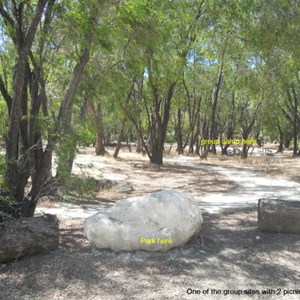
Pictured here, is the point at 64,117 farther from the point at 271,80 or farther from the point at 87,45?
the point at 271,80

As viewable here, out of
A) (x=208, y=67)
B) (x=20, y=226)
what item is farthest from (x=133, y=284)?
(x=208, y=67)

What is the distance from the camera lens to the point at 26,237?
17.7 ft

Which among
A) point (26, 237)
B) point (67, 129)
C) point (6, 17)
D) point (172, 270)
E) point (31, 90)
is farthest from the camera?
point (31, 90)

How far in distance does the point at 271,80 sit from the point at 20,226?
1238 cm

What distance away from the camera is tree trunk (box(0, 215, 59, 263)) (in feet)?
17.2

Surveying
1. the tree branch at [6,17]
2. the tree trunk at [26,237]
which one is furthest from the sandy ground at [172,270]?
the tree branch at [6,17]

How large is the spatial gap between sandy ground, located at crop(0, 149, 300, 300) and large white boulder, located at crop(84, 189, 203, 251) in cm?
14

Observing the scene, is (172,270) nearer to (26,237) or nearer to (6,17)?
(26,237)

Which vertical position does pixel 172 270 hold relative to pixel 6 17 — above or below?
below

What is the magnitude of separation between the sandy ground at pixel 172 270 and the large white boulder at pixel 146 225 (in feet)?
0.46

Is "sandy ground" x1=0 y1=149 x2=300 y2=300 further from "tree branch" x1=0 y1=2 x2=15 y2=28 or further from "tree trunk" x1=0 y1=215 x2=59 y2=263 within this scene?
"tree branch" x1=0 y1=2 x2=15 y2=28

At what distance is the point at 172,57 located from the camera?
596 inches

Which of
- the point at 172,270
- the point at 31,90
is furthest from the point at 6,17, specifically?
the point at 172,270

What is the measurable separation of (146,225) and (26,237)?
5.55ft
